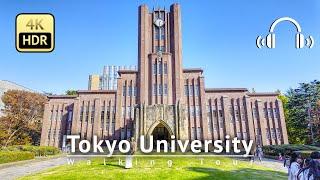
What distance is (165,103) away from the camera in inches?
1628

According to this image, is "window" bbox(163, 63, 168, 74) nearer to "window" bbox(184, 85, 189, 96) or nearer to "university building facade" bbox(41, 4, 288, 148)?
"university building facade" bbox(41, 4, 288, 148)

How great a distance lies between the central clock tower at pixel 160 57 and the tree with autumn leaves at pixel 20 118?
18.0 m

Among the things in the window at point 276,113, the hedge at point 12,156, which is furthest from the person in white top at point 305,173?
the window at point 276,113

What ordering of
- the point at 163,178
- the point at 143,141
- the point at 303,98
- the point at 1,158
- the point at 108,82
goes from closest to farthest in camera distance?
the point at 163,178 → the point at 1,158 → the point at 143,141 → the point at 303,98 → the point at 108,82

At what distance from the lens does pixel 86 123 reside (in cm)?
4378

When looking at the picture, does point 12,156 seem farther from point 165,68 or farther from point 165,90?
point 165,68

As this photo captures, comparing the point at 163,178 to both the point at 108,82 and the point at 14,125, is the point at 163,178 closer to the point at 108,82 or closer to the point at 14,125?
the point at 14,125

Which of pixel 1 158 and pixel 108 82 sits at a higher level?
pixel 108 82

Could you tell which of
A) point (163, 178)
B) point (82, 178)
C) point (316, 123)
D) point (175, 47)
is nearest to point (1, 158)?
point (82, 178)

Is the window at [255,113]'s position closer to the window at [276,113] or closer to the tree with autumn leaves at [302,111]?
the window at [276,113]

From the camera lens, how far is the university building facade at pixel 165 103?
139 ft

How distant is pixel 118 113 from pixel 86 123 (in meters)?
5.17

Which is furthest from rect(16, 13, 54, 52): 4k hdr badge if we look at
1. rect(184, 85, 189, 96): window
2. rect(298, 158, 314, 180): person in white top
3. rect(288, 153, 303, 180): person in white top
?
rect(184, 85, 189, 96): window

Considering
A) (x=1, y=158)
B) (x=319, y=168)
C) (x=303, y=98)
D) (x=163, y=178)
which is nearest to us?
(x=319, y=168)
